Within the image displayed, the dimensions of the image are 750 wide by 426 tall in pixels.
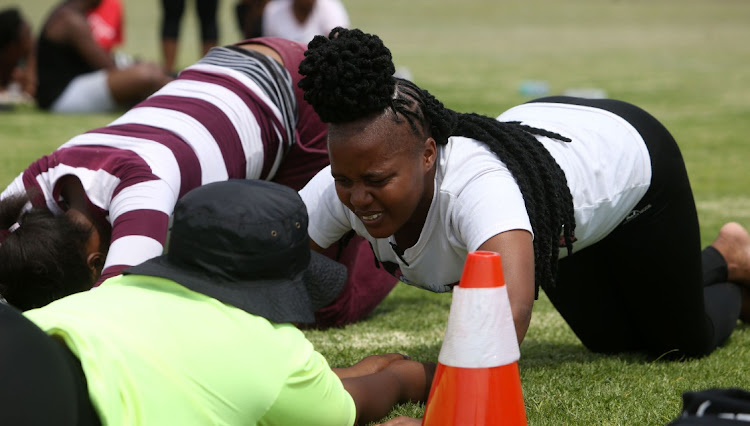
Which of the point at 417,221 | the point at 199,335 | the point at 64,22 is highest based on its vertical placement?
the point at 64,22

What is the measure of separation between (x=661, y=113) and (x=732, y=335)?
781 centimetres

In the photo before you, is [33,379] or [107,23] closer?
[33,379]

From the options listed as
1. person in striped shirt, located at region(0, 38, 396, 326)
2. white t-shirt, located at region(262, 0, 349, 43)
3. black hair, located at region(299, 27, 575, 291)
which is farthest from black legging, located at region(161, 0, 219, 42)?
black hair, located at region(299, 27, 575, 291)

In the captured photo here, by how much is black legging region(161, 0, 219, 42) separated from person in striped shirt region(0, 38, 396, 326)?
684 cm

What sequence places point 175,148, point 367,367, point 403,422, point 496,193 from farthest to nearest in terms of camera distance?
point 175,148
point 367,367
point 496,193
point 403,422

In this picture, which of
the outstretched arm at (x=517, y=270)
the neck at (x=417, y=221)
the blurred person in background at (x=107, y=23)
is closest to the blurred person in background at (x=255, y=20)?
the blurred person in background at (x=107, y=23)

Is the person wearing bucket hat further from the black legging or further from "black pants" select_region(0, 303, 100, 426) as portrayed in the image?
the black legging

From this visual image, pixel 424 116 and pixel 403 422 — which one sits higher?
pixel 424 116

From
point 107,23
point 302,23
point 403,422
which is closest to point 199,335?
point 403,422

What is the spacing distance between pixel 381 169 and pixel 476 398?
2.46 feet

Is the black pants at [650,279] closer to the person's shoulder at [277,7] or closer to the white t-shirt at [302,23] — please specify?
the white t-shirt at [302,23]

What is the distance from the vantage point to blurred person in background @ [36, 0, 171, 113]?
10.8 m

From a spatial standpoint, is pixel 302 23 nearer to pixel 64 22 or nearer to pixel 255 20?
pixel 255 20

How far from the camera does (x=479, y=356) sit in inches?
107
